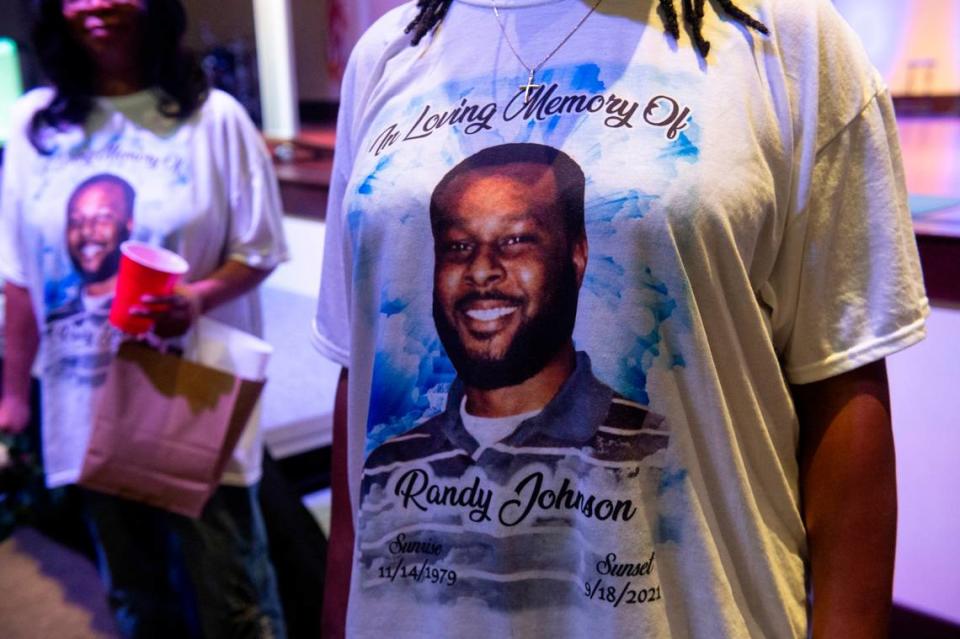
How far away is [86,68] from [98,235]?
32cm

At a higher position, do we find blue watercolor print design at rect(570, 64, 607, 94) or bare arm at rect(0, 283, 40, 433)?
blue watercolor print design at rect(570, 64, 607, 94)

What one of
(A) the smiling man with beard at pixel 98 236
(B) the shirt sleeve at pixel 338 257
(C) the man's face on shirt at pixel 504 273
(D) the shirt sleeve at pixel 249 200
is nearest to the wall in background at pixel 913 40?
(D) the shirt sleeve at pixel 249 200

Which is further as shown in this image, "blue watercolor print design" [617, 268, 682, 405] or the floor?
the floor

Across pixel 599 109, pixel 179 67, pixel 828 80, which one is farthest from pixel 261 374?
pixel 828 80

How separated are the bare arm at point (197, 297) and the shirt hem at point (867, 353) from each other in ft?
3.25

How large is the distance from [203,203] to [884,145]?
1.14 metres

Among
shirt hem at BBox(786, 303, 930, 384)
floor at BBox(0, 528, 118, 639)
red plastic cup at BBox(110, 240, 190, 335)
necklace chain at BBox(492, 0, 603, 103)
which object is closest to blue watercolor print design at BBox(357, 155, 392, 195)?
necklace chain at BBox(492, 0, 603, 103)

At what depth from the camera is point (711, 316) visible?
615mm

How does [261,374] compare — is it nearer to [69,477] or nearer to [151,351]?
[151,351]

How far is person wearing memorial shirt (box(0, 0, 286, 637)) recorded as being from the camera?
145cm

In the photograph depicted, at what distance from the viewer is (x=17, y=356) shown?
162 cm

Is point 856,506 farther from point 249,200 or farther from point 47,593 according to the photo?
point 47,593

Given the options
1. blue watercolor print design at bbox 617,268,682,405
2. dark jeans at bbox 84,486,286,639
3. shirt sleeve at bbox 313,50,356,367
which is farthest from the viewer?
dark jeans at bbox 84,486,286,639

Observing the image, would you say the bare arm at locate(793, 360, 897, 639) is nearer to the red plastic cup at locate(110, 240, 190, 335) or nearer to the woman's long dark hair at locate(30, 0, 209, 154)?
the red plastic cup at locate(110, 240, 190, 335)
